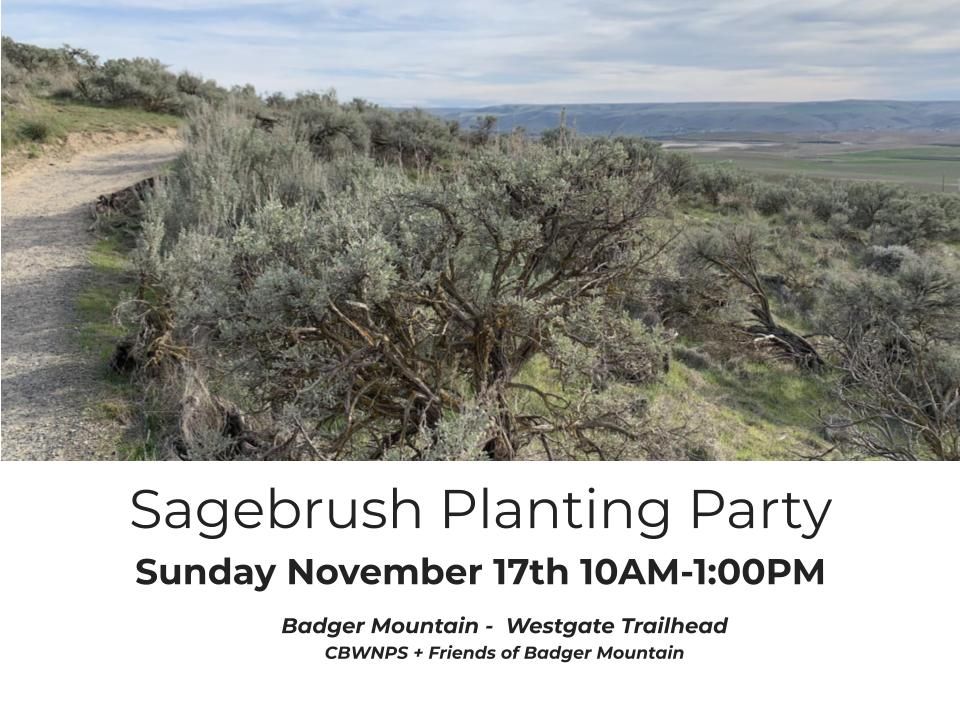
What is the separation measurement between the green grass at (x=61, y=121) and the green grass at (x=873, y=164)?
49.6 feet

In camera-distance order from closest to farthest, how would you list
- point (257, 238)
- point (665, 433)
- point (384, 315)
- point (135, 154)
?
point (257, 238), point (384, 315), point (665, 433), point (135, 154)

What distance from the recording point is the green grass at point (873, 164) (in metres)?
19.4

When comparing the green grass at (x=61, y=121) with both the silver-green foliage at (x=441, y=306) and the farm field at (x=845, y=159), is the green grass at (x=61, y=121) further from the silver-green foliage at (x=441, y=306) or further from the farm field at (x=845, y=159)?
the farm field at (x=845, y=159)

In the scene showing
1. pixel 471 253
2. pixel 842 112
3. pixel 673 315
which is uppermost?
pixel 842 112

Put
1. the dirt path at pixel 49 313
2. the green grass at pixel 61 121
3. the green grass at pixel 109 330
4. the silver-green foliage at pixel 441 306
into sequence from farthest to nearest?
the green grass at pixel 61 121, the green grass at pixel 109 330, the dirt path at pixel 49 313, the silver-green foliage at pixel 441 306

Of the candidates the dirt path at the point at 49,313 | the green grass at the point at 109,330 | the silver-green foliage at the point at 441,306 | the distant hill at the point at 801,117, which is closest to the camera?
the silver-green foliage at the point at 441,306

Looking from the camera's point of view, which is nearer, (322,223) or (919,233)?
(322,223)

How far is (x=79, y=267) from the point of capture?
8.31m

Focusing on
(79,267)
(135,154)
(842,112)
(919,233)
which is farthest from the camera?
(842,112)

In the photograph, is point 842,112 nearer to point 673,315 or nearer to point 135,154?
point 673,315

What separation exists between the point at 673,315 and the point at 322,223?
8.16 meters

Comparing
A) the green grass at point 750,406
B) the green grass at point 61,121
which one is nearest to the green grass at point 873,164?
the green grass at point 750,406

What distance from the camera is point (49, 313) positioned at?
22.5 ft

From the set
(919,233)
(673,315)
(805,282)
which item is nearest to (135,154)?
(673,315)
